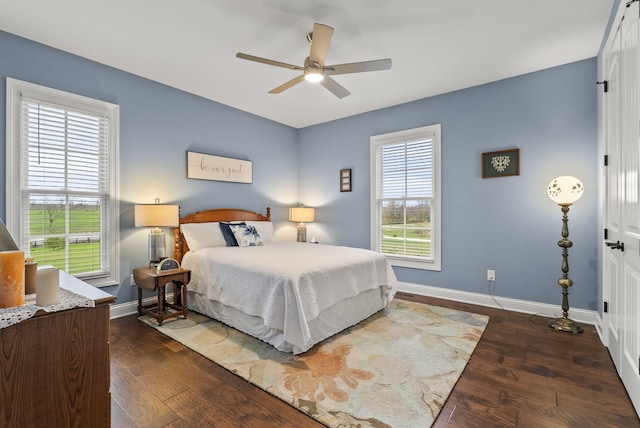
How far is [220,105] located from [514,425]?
4582 millimetres

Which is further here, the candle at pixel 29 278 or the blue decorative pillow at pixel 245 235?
the blue decorative pillow at pixel 245 235

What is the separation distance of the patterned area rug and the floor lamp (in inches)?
29.2

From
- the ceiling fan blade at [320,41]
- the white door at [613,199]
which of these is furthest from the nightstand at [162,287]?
the white door at [613,199]

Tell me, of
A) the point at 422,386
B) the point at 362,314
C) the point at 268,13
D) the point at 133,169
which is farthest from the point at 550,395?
the point at 133,169

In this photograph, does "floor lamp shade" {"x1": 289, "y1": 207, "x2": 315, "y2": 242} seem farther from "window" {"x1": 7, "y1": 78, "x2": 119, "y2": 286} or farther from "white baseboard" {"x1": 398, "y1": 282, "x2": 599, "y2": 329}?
"window" {"x1": 7, "y1": 78, "x2": 119, "y2": 286}

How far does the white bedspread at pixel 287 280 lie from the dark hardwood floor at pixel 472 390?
1.76 feet

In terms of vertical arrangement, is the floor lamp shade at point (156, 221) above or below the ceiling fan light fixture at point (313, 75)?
below

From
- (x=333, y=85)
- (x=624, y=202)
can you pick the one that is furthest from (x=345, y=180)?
(x=624, y=202)

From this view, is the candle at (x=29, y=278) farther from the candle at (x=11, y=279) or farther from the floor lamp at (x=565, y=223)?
the floor lamp at (x=565, y=223)

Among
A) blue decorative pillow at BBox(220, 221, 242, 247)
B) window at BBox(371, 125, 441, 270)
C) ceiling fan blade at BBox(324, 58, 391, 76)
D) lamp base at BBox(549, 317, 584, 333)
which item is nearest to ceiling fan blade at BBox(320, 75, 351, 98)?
ceiling fan blade at BBox(324, 58, 391, 76)

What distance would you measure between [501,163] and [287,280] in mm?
2903

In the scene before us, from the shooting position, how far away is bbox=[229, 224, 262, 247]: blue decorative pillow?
13.0 feet

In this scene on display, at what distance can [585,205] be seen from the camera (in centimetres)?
316

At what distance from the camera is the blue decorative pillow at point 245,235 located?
13.0ft
